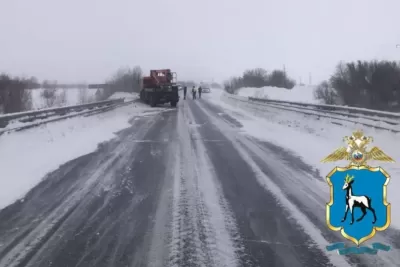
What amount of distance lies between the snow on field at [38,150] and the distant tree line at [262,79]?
85.0 metres

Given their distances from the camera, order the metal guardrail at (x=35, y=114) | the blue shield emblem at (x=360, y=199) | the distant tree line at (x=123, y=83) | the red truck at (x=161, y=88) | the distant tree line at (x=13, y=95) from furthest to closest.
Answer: the distant tree line at (x=123, y=83)
the red truck at (x=161, y=88)
the distant tree line at (x=13, y=95)
the metal guardrail at (x=35, y=114)
the blue shield emblem at (x=360, y=199)

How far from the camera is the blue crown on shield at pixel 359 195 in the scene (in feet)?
7.98

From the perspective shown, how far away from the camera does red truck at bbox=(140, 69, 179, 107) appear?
3647 cm

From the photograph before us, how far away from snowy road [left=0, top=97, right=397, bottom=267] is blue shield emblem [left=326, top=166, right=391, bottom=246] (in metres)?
1.50

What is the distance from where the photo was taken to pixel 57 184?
7.45 m

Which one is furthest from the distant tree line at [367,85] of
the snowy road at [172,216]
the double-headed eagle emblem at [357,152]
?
the double-headed eagle emblem at [357,152]

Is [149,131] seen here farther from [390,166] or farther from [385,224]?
[385,224]

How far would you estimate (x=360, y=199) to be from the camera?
96.0 inches

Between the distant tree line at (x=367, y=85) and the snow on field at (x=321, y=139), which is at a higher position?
the distant tree line at (x=367, y=85)

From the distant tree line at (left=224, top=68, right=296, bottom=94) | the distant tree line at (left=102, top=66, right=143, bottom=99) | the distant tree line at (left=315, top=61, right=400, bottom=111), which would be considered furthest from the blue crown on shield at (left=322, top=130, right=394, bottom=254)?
the distant tree line at (left=224, top=68, right=296, bottom=94)

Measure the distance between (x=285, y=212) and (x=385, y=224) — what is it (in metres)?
3.22

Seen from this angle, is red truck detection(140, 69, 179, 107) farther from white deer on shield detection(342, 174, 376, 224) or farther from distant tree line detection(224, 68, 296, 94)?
distant tree line detection(224, 68, 296, 94)

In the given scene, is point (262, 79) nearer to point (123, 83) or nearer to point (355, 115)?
point (123, 83)

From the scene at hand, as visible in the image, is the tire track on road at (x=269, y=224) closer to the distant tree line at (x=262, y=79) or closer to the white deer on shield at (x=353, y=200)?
the white deer on shield at (x=353, y=200)
